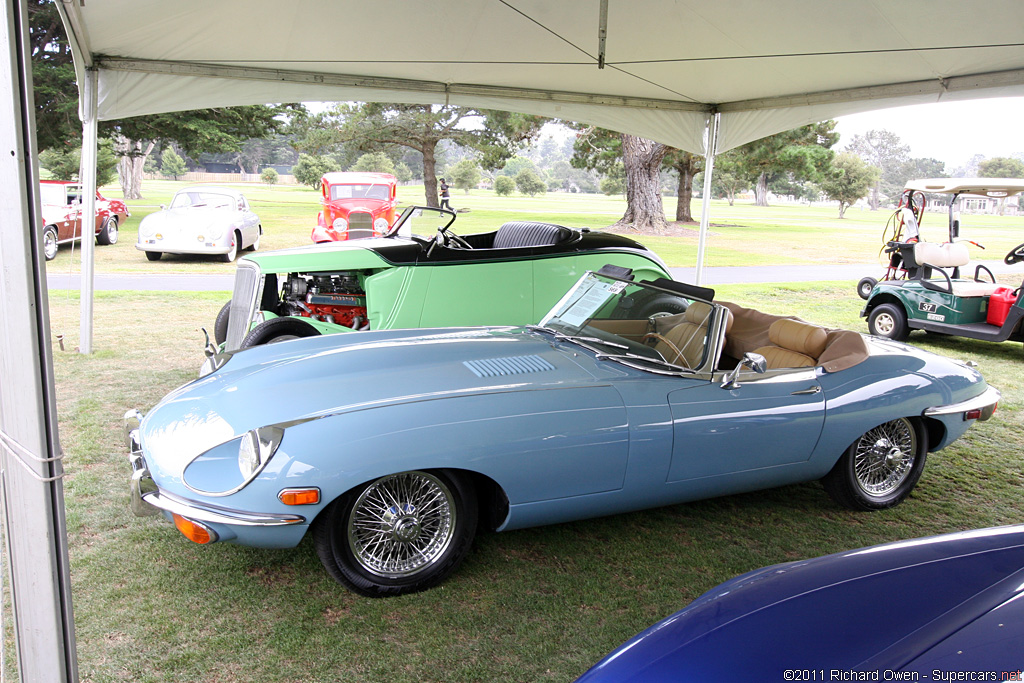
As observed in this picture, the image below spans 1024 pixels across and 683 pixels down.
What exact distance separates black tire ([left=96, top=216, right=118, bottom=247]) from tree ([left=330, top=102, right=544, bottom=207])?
11.2 meters

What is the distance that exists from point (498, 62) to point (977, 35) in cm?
411

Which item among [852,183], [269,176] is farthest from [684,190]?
[269,176]

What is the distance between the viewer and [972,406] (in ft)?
13.8

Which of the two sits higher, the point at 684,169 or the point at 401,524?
the point at 684,169

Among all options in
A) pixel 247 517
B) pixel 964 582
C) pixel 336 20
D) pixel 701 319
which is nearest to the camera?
pixel 964 582

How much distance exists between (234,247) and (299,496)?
16.2 meters

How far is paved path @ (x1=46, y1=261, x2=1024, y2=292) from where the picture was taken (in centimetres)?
1314

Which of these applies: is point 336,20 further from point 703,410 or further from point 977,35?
point 977,35

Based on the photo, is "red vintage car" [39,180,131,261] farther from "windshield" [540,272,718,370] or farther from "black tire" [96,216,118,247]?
"windshield" [540,272,718,370]

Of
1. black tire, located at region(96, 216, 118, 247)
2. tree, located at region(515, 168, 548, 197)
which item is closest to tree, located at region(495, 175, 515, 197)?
tree, located at region(515, 168, 548, 197)

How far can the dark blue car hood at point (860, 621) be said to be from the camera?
60.3 inches

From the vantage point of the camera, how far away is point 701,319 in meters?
3.85

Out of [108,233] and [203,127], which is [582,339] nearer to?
[108,233]

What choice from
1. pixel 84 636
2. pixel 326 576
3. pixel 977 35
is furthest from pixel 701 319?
pixel 977 35
